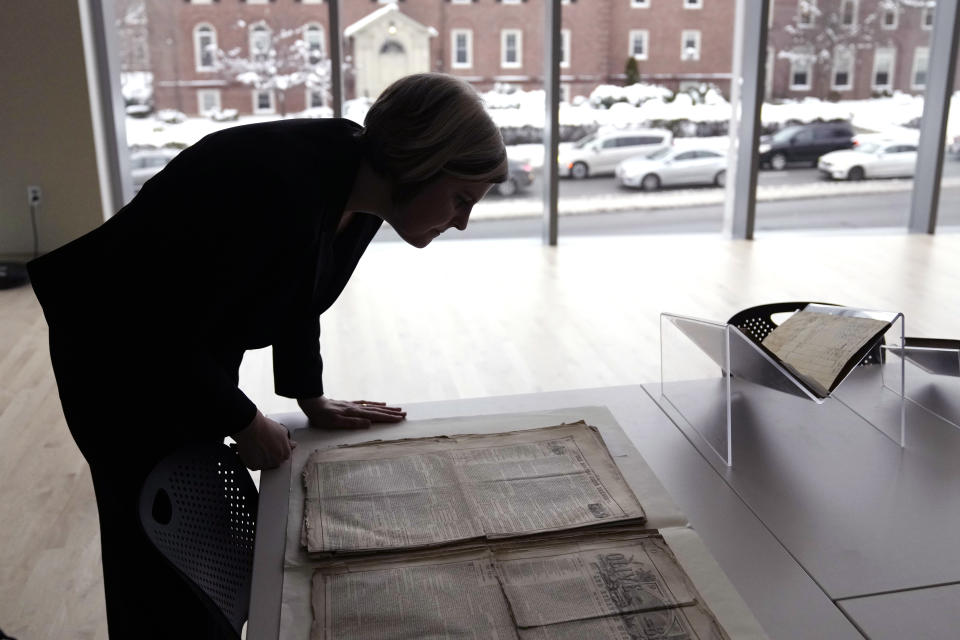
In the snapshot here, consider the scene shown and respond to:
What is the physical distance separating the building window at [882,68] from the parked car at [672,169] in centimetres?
118

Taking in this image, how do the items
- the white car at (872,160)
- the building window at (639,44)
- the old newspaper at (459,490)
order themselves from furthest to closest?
the white car at (872,160)
the building window at (639,44)
the old newspaper at (459,490)

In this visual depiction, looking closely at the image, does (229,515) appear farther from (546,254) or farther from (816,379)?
(546,254)

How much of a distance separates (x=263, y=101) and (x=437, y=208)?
4.85m

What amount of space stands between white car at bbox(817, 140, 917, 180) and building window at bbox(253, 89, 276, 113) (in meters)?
3.82

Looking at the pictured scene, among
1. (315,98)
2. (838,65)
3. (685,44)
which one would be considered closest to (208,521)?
(315,98)

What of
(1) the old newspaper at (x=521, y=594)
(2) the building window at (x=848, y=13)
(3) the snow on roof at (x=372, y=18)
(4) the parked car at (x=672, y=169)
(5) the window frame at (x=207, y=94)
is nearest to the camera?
(1) the old newspaper at (x=521, y=594)

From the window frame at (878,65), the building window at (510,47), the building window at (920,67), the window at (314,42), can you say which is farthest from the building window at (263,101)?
the building window at (920,67)

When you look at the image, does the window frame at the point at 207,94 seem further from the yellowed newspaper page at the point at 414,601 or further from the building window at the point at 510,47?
the yellowed newspaper page at the point at 414,601

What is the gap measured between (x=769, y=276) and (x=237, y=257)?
4.43m

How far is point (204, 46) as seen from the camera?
561 cm

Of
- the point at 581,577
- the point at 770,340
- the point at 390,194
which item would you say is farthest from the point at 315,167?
the point at 770,340

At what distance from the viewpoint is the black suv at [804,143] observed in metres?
6.13

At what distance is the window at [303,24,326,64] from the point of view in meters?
5.57

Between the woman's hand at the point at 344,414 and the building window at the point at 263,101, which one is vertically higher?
the building window at the point at 263,101
